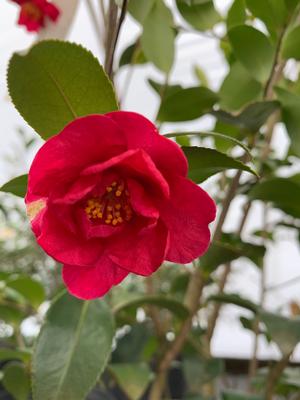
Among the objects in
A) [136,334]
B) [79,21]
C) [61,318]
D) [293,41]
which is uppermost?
[293,41]

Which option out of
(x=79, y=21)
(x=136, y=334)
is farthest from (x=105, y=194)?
(x=79, y=21)

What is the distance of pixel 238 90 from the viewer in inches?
29.3

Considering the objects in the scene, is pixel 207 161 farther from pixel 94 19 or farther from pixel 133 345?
pixel 133 345

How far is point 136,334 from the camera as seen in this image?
43.0 inches

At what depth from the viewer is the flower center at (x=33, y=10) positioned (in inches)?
32.8

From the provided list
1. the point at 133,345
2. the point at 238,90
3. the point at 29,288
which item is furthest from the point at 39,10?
the point at 133,345

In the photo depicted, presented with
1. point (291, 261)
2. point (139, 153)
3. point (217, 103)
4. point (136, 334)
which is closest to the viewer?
point (139, 153)

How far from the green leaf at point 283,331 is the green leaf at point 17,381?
372mm

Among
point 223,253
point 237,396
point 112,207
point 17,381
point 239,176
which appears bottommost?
point 237,396

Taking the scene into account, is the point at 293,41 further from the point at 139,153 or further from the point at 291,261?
the point at 291,261

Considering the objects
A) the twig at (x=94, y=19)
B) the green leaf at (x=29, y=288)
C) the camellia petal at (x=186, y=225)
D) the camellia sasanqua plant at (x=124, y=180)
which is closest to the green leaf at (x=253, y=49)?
the camellia sasanqua plant at (x=124, y=180)

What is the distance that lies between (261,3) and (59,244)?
41 centimetres

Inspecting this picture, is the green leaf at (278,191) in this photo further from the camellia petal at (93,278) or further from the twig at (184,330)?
the camellia petal at (93,278)

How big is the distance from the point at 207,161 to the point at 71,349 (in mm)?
276
